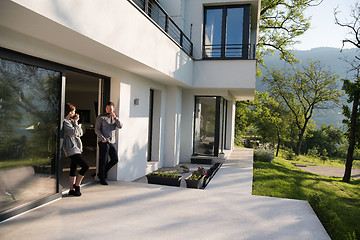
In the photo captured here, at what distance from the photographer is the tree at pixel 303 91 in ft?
92.1

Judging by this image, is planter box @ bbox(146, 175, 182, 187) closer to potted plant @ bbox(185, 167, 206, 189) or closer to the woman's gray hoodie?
potted plant @ bbox(185, 167, 206, 189)

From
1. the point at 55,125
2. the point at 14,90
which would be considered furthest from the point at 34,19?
the point at 55,125

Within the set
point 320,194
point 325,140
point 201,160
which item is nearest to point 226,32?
point 201,160

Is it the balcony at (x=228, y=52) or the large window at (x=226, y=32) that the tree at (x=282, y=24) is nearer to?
the large window at (x=226, y=32)

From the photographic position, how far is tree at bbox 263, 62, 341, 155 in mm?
28062

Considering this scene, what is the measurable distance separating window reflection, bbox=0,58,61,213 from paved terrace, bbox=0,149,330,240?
37cm

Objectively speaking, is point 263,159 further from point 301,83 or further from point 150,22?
point 301,83

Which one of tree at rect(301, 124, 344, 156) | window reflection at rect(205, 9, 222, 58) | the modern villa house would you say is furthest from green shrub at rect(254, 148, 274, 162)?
tree at rect(301, 124, 344, 156)

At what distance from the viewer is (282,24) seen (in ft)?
68.4

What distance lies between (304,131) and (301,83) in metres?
5.09

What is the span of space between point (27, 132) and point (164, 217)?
8.11 feet

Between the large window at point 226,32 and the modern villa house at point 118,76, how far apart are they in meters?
0.04

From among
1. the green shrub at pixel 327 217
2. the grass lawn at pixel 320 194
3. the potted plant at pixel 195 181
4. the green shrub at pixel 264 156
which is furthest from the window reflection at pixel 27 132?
the green shrub at pixel 264 156

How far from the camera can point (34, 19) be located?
3072mm
